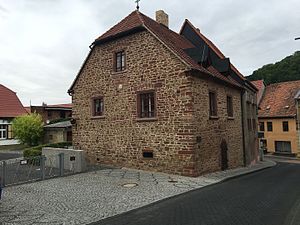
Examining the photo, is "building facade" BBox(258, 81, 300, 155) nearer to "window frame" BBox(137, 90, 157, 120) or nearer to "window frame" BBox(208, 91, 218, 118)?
"window frame" BBox(208, 91, 218, 118)

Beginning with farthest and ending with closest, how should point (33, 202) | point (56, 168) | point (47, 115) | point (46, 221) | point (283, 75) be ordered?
point (283, 75) < point (47, 115) < point (56, 168) < point (33, 202) < point (46, 221)

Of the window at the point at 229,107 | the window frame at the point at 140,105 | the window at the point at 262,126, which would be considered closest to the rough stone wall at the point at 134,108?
the window frame at the point at 140,105

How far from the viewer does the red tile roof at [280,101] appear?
37.9m

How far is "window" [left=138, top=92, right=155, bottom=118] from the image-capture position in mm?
14750

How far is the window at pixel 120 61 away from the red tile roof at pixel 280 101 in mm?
28876

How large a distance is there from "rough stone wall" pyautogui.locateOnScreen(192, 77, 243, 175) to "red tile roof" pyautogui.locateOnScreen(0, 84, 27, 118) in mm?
31202

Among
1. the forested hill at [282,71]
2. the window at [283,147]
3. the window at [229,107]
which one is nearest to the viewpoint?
the window at [229,107]

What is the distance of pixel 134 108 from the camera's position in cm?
1520

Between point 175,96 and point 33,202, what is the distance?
26.2 feet

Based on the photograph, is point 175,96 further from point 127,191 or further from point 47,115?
point 47,115

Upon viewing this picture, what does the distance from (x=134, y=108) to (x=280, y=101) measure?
1271 inches

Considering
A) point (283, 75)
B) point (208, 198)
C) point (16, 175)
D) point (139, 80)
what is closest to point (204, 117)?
point (139, 80)

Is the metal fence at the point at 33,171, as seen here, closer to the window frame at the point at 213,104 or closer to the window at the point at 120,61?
the window at the point at 120,61

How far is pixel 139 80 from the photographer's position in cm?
1509
